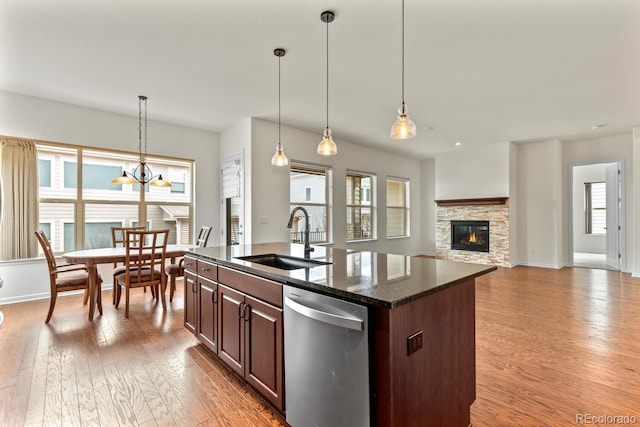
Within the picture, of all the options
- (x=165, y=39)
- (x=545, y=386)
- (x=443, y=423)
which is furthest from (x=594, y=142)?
(x=165, y=39)

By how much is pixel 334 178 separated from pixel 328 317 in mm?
5465

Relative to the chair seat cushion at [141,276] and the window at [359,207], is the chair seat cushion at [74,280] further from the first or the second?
the window at [359,207]

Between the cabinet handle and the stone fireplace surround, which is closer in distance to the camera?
the cabinet handle

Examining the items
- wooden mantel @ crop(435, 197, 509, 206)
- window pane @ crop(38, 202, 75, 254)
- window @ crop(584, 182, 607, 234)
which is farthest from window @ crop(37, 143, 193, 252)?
window @ crop(584, 182, 607, 234)

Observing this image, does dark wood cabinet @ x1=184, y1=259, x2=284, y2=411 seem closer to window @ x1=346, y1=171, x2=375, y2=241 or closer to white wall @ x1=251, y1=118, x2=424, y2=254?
white wall @ x1=251, y1=118, x2=424, y2=254

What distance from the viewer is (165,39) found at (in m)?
2.93

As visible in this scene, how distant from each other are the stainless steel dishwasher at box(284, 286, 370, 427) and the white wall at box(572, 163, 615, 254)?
10480 millimetres

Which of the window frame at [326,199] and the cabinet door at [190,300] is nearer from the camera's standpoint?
the cabinet door at [190,300]

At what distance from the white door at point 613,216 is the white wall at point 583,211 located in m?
2.54

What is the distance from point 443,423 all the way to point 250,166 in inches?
177

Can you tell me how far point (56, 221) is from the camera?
4.68 metres

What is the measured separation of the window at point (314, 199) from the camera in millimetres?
6434

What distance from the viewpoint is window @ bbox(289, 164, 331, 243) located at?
6434 mm

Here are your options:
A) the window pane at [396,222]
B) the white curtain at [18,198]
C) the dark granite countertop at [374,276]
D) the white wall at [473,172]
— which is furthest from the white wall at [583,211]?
the white curtain at [18,198]
